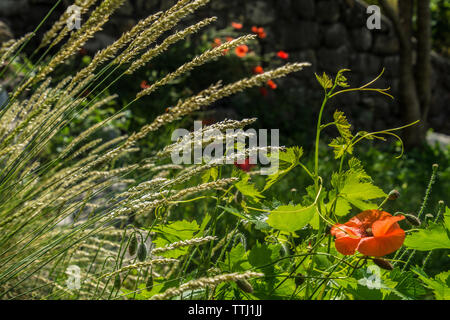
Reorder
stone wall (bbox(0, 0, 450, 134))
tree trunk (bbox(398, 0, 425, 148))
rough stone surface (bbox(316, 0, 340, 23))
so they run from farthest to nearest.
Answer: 1. rough stone surface (bbox(316, 0, 340, 23))
2. stone wall (bbox(0, 0, 450, 134))
3. tree trunk (bbox(398, 0, 425, 148))

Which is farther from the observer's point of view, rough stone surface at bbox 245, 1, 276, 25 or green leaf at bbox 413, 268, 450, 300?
rough stone surface at bbox 245, 1, 276, 25

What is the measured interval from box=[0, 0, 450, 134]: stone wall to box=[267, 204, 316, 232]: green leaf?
A: 4438 millimetres

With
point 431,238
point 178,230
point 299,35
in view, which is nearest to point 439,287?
point 431,238

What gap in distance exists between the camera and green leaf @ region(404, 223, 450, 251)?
0.77m

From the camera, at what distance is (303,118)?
517 cm

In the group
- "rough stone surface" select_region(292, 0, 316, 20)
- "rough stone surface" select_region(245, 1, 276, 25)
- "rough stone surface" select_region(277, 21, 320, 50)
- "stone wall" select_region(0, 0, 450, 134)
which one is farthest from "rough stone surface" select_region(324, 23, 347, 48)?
"rough stone surface" select_region(245, 1, 276, 25)

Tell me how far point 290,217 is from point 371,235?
0.43 feet

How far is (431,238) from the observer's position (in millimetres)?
774

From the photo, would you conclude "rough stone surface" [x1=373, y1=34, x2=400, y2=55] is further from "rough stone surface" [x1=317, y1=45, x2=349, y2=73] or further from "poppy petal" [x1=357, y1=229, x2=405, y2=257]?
"poppy petal" [x1=357, y1=229, x2=405, y2=257]

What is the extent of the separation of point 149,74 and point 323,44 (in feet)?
7.85

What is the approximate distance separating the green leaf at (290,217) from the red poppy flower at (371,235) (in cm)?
5

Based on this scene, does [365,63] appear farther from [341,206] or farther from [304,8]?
[341,206]
